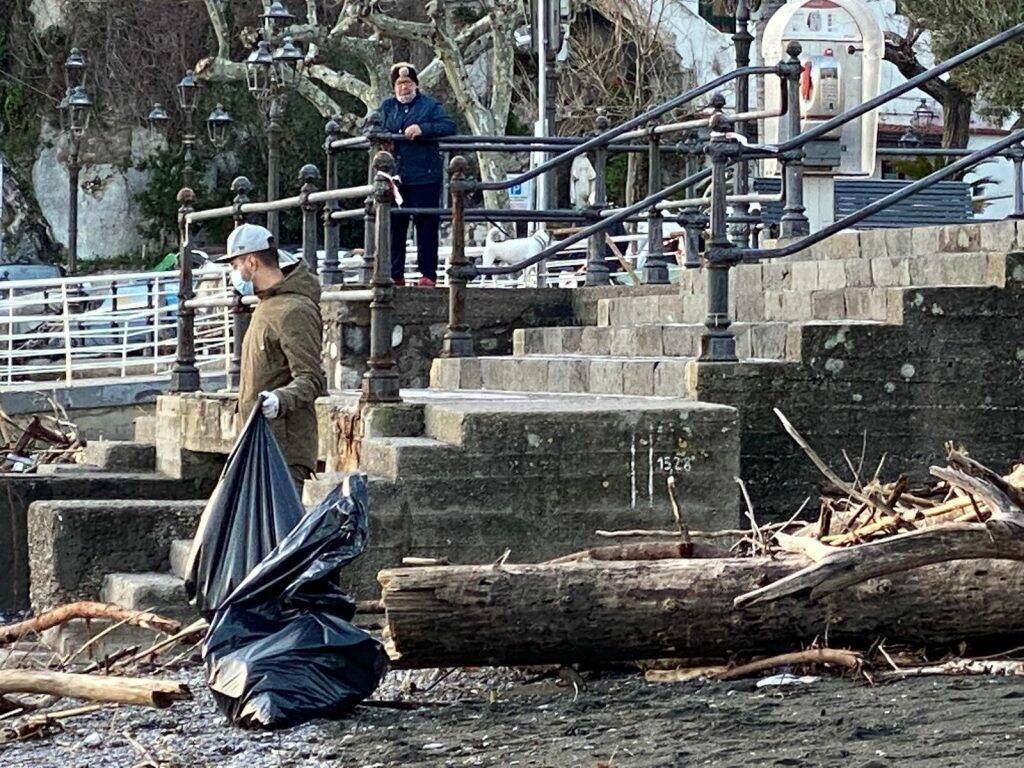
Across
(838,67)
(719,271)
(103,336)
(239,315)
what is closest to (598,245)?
(838,67)

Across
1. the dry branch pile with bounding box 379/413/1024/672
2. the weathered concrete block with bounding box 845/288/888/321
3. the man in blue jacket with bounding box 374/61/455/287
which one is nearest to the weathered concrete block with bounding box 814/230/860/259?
the weathered concrete block with bounding box 845/288/888/321

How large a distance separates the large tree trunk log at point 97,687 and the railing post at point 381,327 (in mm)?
2058

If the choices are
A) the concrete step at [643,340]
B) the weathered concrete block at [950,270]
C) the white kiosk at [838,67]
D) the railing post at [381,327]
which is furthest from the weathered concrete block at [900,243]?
the white kiosk at [838,67]

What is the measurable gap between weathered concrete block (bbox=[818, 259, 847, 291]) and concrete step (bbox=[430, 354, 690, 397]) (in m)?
1.08

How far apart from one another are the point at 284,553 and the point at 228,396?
4.34 meters

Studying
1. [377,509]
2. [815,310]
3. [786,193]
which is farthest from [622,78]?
[377,509]

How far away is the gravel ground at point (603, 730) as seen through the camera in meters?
5.92

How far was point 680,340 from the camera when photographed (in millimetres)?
10773

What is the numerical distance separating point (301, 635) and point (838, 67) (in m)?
9.47

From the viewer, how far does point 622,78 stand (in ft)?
114

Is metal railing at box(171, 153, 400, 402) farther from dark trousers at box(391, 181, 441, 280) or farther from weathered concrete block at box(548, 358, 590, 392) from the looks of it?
weathered concrete block at box(548, 358, 590, 392)

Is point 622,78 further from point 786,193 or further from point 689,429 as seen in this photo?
point 689,429

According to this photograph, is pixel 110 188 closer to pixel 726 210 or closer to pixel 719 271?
pixel 726 210

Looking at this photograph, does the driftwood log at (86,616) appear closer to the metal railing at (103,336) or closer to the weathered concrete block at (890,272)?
the weathered concrete block at (890,272)
